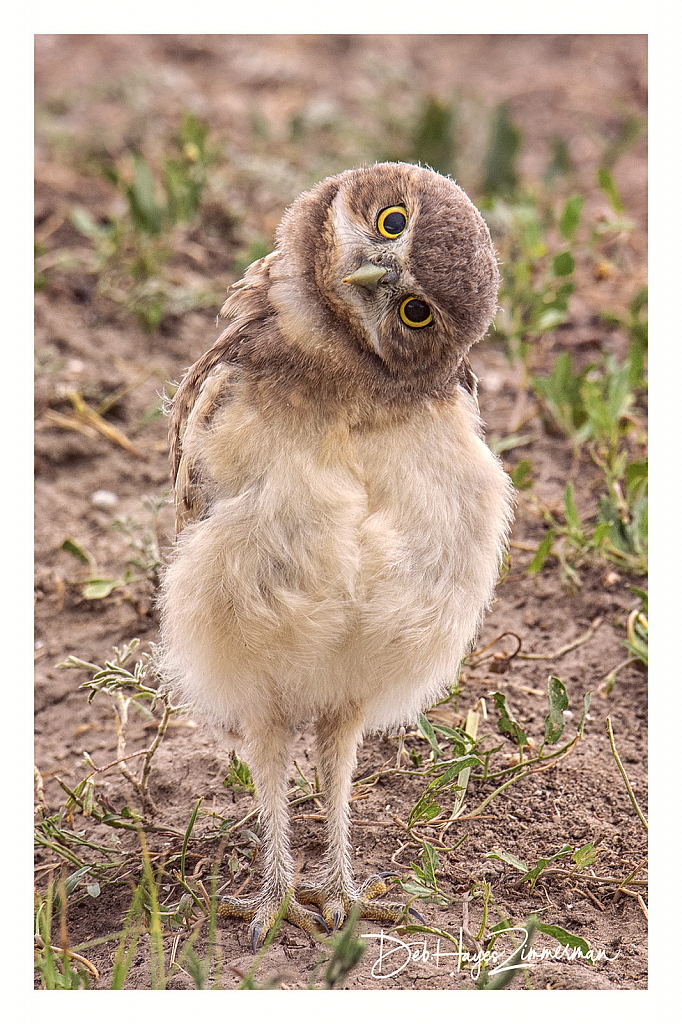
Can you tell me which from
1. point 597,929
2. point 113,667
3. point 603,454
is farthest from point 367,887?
point 603,454

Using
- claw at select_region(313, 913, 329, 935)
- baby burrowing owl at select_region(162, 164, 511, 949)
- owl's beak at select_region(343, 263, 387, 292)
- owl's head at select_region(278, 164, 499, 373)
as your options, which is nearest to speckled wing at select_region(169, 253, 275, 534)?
baby burrowing owl at select_region(162, 164, 511, 949)

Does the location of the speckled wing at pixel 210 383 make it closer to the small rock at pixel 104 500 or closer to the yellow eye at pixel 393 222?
the yellow eye at pixel 393 222

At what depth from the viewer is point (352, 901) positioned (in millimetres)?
3350

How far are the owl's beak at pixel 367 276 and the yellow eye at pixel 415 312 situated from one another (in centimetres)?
10

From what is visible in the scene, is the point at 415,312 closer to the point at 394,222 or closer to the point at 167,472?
the point at 394,222

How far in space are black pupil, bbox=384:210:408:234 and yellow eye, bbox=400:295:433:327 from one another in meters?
0.19

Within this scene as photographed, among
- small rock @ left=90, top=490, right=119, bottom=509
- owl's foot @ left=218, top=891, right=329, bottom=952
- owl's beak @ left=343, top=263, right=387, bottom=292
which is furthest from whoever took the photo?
small rock @ left=90, top=490, right=119, bottom=509

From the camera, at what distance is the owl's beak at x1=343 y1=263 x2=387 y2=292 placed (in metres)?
2.77

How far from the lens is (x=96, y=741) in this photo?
4023 millimetres

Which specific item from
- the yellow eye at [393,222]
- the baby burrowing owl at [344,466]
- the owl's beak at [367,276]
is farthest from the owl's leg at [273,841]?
the yellow eye at [393,222]

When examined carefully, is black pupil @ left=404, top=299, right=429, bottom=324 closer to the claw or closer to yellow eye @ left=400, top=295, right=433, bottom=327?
yellow eye @ left=400, top=295, right=433, bottom=327

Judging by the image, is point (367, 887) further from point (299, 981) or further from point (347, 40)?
point (347, 40)
